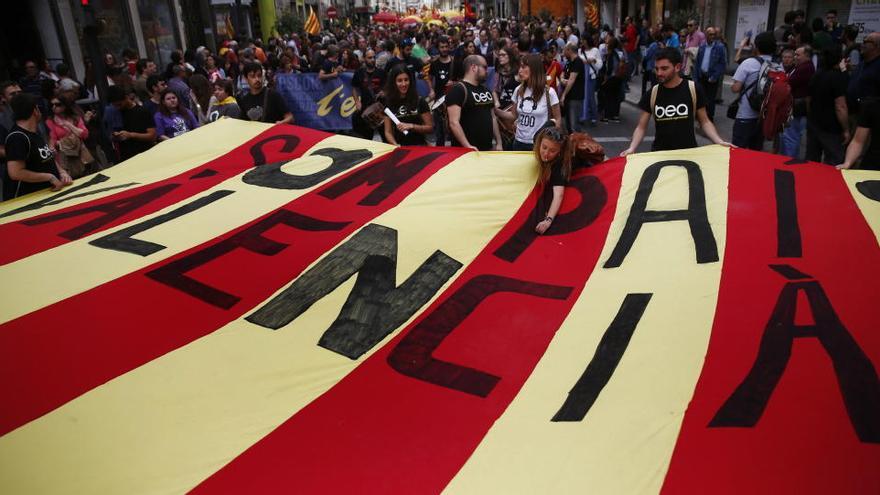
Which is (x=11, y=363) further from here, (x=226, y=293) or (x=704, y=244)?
(x=704, y=244)

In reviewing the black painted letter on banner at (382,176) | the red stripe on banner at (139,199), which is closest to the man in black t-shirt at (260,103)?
the red stripe on banner at (139,199)

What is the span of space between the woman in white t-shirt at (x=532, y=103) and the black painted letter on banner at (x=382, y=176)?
1.27 m

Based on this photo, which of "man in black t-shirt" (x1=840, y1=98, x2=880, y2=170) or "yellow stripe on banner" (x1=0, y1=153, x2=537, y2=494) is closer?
"yellow stripe on banner" (x1=0, y1=153, x2=537, y2=494)

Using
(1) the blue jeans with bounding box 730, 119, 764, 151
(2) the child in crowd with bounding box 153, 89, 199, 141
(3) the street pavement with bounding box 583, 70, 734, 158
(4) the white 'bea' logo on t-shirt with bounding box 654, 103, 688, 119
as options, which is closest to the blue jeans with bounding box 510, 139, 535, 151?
(4) the white 'bea' logo on t-shirt with bounding box 654, 103, 688, 119

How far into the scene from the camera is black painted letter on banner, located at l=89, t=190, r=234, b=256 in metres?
4.58

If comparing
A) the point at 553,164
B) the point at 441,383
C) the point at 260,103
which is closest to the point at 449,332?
the point at 441,383

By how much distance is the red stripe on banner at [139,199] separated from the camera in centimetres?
475

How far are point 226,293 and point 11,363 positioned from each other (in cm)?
121

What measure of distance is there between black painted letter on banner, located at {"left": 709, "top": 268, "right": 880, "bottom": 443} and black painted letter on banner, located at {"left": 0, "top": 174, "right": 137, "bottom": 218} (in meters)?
5.53

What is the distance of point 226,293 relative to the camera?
13.4 ft

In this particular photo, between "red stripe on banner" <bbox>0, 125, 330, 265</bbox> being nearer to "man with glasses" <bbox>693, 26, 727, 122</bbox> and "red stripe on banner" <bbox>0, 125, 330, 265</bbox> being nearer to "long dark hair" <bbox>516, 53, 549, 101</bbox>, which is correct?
"long dark hair" <bbox>516, 53, 549, 101</bbox>

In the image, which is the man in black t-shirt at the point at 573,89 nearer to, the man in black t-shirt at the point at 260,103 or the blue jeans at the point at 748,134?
the blue jeans at the point at 748,134

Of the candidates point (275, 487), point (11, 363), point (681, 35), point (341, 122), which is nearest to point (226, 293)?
point (11, 363)

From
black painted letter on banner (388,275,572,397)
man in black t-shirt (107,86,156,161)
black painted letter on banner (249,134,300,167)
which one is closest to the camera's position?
black painted letter on banner (388,275,572,397)
